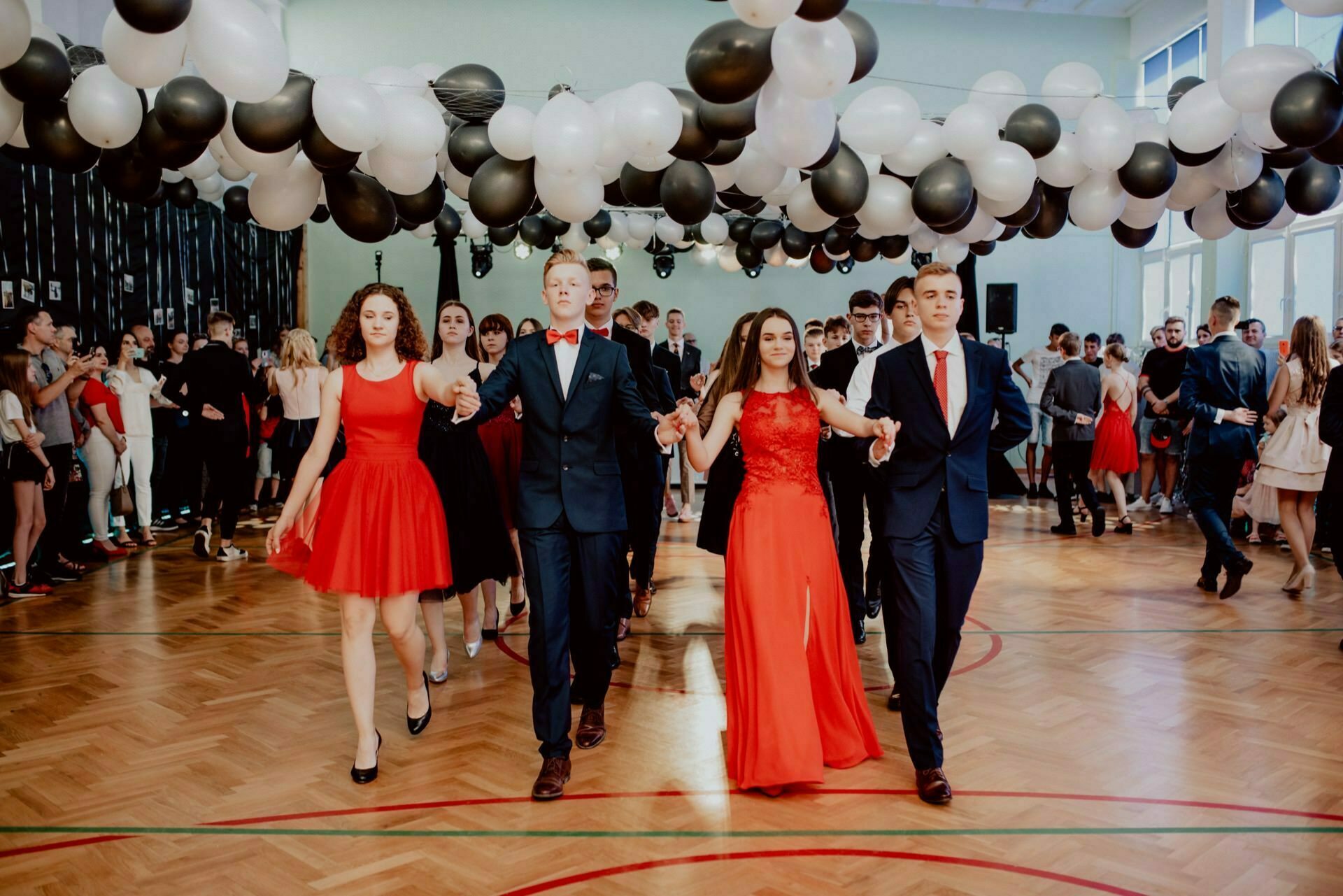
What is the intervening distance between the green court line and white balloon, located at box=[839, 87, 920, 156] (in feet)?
12.3

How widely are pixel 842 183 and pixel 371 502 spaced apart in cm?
327

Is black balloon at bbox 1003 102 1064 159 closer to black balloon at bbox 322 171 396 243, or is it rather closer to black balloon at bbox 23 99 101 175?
black balloon at bbox 322 171 396 243

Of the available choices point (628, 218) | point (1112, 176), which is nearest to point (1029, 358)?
point (628, 218)

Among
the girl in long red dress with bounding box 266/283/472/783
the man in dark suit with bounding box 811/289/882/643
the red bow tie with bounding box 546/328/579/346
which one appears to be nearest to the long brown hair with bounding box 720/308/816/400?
the red bow tie with bounding box 546/328/579/346

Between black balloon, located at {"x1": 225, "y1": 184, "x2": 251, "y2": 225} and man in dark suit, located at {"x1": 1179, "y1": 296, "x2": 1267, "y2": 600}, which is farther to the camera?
black balloon, located at {"x1": 225, "y1": 184, "x2": 251, "y2": 225}

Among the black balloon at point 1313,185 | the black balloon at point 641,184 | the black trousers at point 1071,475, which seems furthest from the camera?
the black trousers at point 1071,475

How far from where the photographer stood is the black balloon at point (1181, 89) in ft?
18.5

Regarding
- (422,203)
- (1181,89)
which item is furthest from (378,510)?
(1181,89)

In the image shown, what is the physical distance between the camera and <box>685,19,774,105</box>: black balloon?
407cm

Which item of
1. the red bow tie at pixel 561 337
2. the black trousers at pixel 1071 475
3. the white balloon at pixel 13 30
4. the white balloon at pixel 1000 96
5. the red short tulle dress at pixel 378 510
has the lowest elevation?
the black trousers at pixel 1071 475

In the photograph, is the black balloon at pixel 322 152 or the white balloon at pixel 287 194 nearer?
the black balloon at pixel 322 152

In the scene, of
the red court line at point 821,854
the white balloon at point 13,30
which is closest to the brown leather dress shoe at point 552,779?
the red court line at point 821,854

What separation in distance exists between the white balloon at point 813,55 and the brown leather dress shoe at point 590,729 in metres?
2.62

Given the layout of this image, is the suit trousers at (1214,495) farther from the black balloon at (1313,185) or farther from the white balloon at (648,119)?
the white balloon at (648,119)
